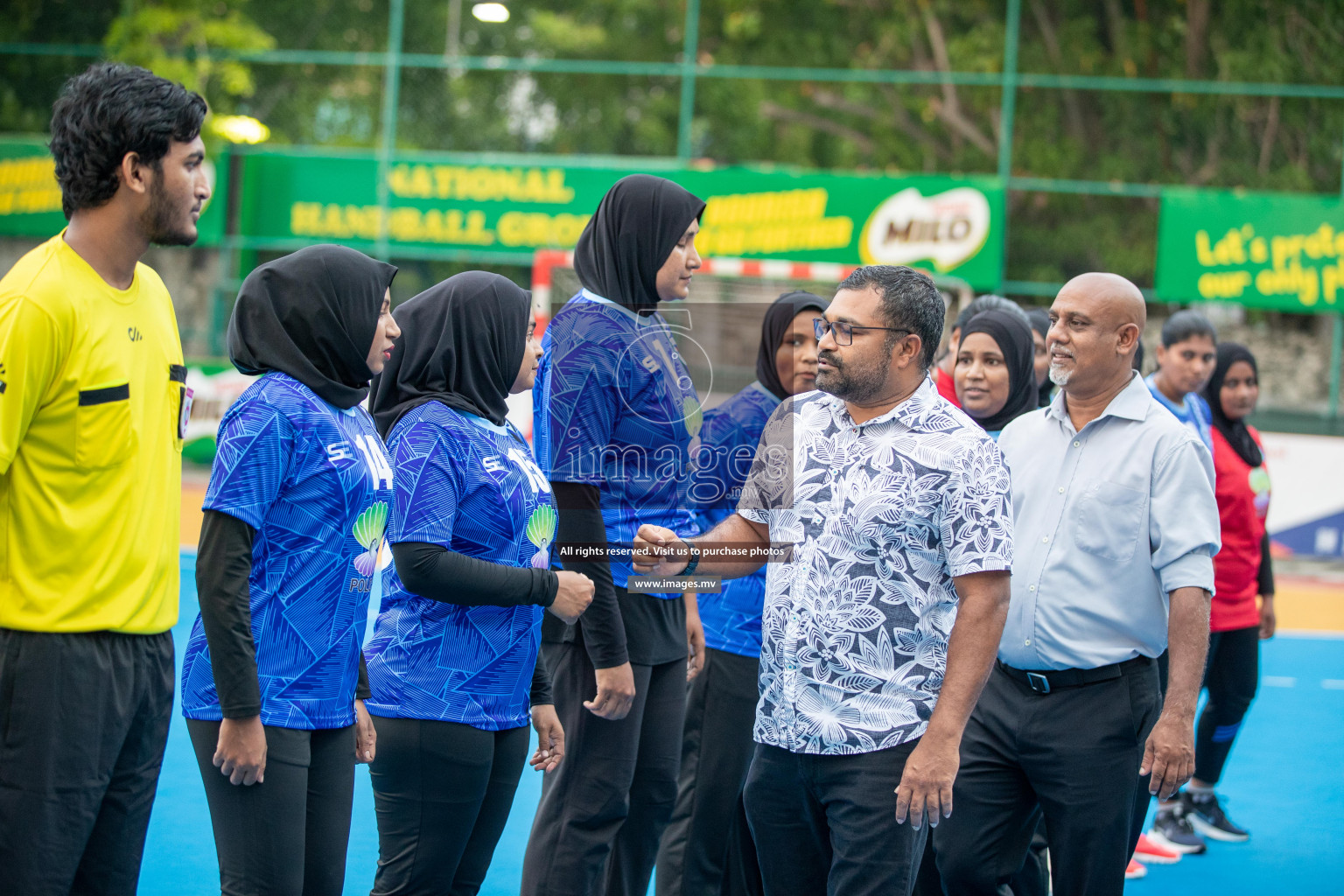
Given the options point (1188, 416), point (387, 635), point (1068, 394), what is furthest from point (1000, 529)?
point (1188, 416)

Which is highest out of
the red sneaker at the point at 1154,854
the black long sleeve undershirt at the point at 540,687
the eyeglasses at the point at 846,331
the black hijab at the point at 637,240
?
the black hijab at the point at 637,240

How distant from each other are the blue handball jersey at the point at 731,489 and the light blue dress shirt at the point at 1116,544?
822mm

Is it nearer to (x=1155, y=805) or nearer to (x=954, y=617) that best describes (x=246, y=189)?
(x=1155, y=805)

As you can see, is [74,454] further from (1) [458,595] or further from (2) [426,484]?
(1) [458,595]

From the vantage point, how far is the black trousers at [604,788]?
10.9 ft

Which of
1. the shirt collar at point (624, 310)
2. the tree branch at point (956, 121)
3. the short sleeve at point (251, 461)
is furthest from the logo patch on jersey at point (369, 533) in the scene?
the tree branch at point (956, 121)

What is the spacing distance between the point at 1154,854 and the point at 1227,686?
77cm

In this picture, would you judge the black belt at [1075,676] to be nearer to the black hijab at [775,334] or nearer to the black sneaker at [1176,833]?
the black hijab at [775,334]

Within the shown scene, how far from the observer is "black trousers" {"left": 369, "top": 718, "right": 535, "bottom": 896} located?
9.73 feet

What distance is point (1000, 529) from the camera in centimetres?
286

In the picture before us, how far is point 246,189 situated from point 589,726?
14.5 metres

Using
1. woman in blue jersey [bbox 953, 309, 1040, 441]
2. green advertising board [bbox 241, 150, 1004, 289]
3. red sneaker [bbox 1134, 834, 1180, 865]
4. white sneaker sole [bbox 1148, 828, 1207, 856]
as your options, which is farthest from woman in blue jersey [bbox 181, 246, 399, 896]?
green advertising board [bbox 241, 150, 1004, 289]

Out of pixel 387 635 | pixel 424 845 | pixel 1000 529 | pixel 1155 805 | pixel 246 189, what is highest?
pixel 246 189

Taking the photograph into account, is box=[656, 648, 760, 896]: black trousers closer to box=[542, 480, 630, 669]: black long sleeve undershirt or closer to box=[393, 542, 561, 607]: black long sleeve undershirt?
box=[542, 480, 630, 669]: black long sleeve undershirt
